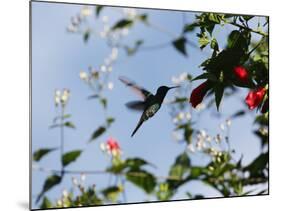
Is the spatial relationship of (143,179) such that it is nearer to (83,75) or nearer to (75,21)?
(83,75)

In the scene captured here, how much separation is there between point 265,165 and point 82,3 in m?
1.32

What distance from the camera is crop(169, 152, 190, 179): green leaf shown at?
254cm

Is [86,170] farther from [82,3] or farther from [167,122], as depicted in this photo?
[82,3]

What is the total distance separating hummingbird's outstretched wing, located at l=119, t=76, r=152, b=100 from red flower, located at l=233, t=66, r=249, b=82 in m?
1.05

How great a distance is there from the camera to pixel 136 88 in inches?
97.4

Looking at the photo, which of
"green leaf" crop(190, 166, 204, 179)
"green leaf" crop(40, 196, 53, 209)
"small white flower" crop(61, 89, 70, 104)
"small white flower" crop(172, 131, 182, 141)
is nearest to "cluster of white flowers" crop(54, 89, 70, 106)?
"small white flower" crop(61, 89, 70, 104)

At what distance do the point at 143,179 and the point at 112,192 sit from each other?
173 millimetres

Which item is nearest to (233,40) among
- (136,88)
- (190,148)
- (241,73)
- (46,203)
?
(241,73)

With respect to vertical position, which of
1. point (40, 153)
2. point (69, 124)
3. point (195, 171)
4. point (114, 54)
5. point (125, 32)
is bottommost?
point (195, 171)

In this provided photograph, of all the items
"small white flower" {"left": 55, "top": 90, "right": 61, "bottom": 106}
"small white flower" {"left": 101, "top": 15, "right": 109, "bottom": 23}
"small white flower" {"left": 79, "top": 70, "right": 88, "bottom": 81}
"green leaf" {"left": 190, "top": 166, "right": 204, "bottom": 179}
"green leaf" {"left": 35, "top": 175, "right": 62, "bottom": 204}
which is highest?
"small white flower" {"left": 101, "top": 15, "right": 109, "bottom": 23}

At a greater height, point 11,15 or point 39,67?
point 11,15

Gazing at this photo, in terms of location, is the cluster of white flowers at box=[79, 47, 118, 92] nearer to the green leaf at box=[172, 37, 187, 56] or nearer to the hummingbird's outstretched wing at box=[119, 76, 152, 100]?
the hummingbird's outstretched wing at box=[119, 76, 152, 100]

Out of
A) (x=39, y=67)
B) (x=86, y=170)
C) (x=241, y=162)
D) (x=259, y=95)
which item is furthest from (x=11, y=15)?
(x=241, y=162)

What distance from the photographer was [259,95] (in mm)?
1661
